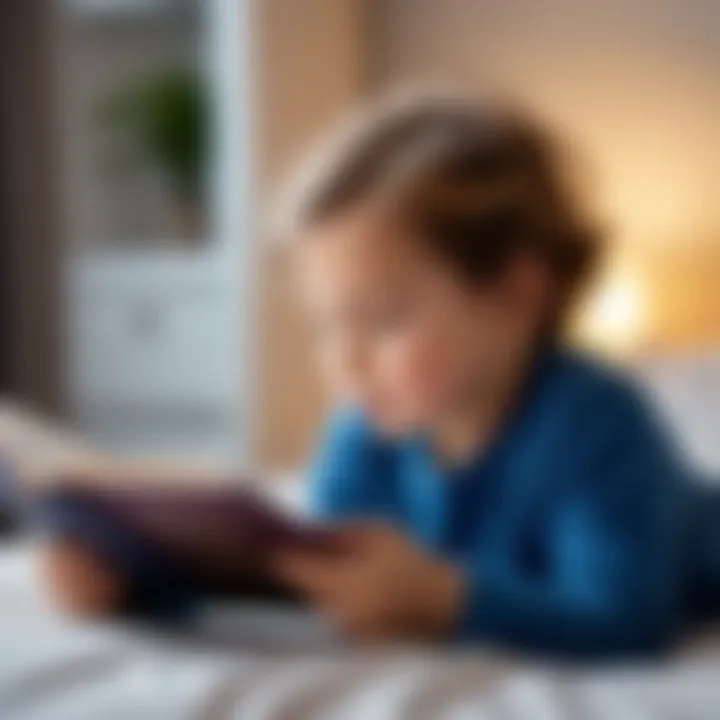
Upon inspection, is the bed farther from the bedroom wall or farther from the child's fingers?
the bedroom wall

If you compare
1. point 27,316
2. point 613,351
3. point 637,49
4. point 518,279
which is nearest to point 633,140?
point 637,49

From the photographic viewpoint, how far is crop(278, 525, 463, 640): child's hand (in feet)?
2.60

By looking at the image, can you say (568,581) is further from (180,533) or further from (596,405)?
(180,533)

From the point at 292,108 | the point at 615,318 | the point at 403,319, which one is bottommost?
the point at 403,319

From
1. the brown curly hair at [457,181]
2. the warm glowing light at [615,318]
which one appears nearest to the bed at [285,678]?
the brown curly hair at [457,181]

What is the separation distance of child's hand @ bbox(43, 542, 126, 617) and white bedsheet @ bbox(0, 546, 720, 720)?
0.02 meters

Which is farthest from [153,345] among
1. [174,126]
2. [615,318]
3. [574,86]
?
[615,318]

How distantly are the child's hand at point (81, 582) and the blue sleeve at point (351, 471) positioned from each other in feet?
0.79

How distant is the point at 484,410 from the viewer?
3.04 feet

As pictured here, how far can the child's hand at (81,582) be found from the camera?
2.69 ft

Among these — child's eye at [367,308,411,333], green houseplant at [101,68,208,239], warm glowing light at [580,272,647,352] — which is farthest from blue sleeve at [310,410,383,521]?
green houseplant at [101,68,208,239]

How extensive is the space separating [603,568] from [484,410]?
150mm

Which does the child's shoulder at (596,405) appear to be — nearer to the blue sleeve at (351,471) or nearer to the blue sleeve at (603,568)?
the blue sleeve at (603,568)

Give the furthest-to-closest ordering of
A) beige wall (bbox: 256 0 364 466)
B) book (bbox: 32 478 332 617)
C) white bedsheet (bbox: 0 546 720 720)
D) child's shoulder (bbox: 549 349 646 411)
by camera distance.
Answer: beige wall (bbox: 256 0 364 466), child's shoulder (bbox: 549 349 646 411), book (bbox: 32 478 332 617), white bedsheet (bbox: 0 546 720 720)
